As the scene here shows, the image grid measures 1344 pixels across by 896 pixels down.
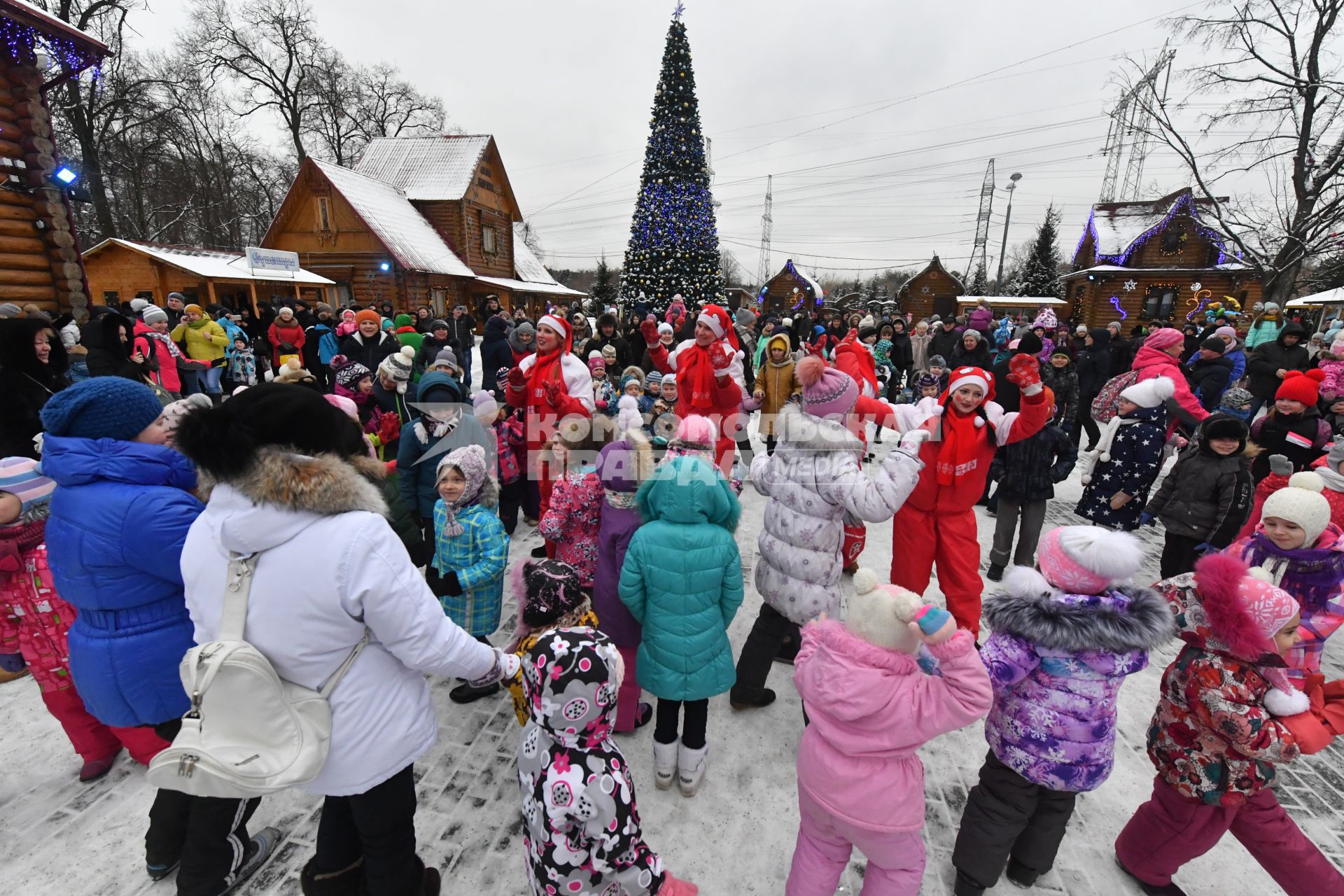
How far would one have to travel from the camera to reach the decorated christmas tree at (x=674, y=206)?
14719 mm

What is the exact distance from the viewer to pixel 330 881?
1.98m

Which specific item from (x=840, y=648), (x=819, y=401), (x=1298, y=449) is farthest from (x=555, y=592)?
(x=1298, y=449)

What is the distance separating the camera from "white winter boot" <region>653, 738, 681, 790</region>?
2.69 m

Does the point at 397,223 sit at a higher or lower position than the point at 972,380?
higher

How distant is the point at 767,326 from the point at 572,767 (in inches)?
382

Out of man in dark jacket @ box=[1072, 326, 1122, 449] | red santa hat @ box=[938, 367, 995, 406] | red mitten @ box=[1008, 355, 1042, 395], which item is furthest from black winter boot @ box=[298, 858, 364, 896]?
man in dark jacket @ box=[1072, 326, 1122, 449]

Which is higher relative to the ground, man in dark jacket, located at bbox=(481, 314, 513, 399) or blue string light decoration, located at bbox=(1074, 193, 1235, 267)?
blue string light decoration, located at bbox=(1074, 193, 1235, 267)

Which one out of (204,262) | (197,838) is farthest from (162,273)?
(197,838)

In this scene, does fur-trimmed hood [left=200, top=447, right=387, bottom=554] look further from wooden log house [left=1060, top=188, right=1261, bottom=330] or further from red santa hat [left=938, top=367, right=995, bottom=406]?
wooden log house [left=1060, top=188, right=1261, bottom=330]

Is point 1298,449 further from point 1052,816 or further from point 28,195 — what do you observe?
point 28,195

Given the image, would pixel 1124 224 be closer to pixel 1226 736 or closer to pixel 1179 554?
pixel 1179 554

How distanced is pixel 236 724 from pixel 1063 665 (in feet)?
8.45

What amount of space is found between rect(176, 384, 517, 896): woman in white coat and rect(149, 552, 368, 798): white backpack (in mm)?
55

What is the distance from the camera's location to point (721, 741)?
10.0 feet
